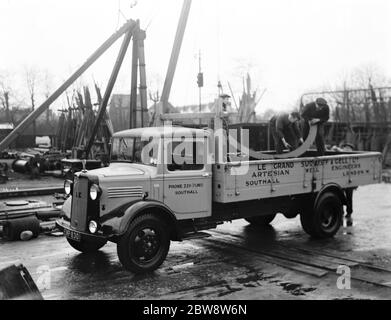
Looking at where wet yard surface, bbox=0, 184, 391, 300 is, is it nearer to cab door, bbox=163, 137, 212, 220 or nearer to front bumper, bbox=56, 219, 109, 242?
front bumper, bbox=56, 219, 109, 242

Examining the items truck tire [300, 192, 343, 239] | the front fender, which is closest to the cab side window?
the front fender

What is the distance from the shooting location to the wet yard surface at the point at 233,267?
20.0ft

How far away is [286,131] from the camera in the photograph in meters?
9.91

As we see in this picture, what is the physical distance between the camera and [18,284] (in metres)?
4.75

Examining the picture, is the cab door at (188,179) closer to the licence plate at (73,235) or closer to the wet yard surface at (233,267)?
the wet yard surface at (233,267)

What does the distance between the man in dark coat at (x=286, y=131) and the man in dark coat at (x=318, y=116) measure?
0.19 meters

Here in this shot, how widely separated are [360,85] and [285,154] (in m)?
31.3

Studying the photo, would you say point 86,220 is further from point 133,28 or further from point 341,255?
point 133,28

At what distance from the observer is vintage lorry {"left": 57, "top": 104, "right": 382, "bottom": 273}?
6.87 meters

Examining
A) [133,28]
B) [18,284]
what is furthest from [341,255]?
[133,28]

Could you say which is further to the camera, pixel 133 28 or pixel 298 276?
pixel 133 28
